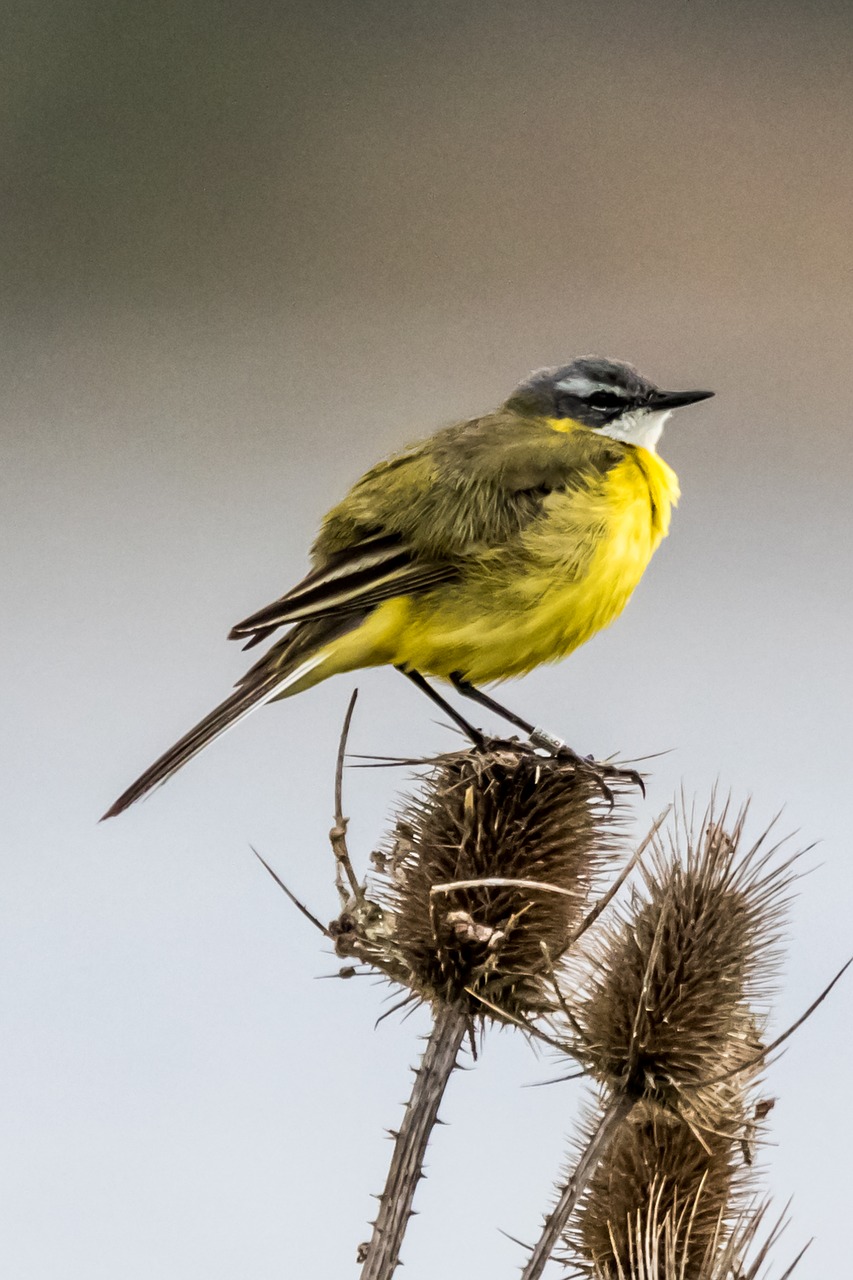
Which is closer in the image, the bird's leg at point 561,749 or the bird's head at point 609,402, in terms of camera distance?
the bird's leg at point 561,749

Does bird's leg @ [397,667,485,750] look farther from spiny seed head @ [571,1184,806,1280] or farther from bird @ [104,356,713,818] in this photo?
spiny seed head @ [571,1184,806,1280]

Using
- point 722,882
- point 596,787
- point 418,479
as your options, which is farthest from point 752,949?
point 418,479

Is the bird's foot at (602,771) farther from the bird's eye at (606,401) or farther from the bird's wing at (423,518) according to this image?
the bird's eye at (606,401)

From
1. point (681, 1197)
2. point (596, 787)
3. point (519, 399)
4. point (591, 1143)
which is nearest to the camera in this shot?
point (591, 1143)

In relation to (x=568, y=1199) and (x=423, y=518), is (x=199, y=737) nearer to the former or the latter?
(x=423, y=518)

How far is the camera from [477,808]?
2.90m

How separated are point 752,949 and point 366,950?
0.81 m

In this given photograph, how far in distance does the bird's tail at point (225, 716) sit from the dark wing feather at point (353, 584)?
10 centimetres

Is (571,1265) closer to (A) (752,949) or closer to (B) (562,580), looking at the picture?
(A) (752,949)

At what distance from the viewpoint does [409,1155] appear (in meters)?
2.40

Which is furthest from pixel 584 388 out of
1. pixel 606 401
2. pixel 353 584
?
pixel 353 584

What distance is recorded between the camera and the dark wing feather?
306 centimetres

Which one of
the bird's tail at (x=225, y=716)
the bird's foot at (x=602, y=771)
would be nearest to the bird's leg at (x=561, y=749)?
the bird's foot at (x=602, y=771)

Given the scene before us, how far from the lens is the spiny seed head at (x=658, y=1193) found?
261 centimetres
